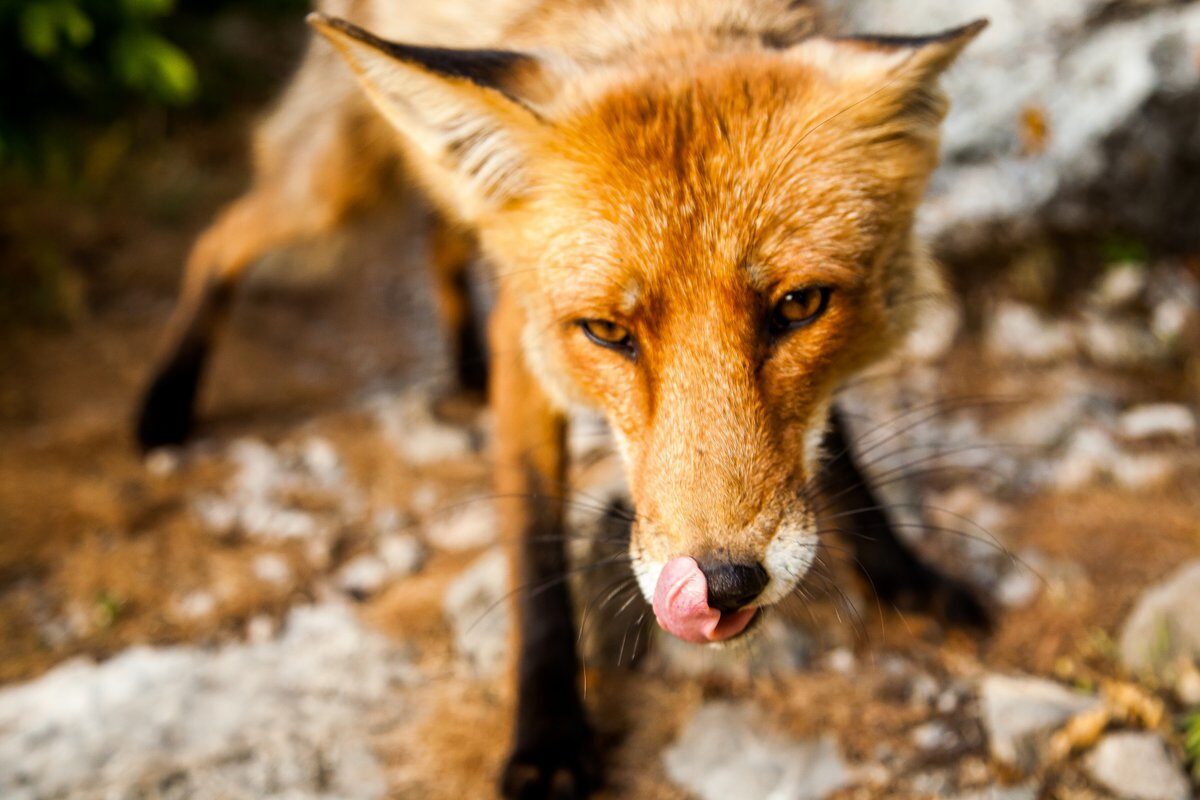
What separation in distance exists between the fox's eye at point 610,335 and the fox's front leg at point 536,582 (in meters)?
0.57

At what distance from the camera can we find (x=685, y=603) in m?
1.75

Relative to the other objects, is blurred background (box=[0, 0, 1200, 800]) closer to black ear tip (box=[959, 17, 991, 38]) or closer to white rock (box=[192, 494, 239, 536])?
white rock (box=[192, 494, 239, 536])

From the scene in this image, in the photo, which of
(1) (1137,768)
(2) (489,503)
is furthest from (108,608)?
(1) (1137,768)

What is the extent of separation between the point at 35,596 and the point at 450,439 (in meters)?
1.57

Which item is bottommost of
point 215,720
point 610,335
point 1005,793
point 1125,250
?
point 1005,793

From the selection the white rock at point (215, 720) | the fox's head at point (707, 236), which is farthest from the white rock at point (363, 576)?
the fox's head at point (707, 236)

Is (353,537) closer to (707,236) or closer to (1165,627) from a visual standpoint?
(707,236)

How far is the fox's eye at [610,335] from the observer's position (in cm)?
207

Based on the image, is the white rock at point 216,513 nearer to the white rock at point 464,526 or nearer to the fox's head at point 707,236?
the white rock at point 464,526

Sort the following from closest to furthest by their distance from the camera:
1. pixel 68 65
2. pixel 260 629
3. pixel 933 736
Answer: pixel 933 736 < pixel 260 629 < pixel 68 65

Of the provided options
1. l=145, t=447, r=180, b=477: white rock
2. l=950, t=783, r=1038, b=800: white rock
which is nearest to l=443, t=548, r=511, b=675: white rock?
l=950, t=783, r=1038, b=800: white rock

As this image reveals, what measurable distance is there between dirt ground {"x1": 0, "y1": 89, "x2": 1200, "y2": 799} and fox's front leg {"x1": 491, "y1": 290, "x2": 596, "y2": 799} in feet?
0.45

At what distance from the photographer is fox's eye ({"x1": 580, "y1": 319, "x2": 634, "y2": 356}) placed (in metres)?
2.07

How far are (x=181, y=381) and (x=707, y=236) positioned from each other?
9.22ft
